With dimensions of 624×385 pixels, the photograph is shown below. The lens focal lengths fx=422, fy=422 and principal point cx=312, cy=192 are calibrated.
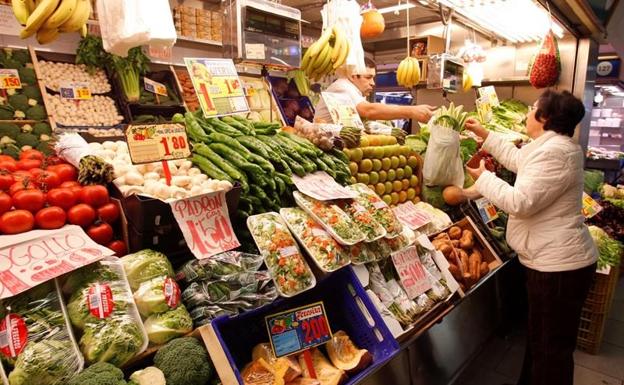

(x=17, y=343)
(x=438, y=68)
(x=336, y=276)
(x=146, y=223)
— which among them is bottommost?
(x=336, y=276)

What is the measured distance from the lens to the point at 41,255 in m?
1.50

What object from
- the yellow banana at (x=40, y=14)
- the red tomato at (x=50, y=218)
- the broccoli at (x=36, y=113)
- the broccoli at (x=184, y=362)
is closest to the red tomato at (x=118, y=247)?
the red tomato at (x=50, y=218)

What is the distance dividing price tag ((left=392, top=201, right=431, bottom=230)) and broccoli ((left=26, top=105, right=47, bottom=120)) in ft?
13.3

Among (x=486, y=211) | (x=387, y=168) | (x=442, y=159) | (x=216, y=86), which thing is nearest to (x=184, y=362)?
(x=216, y=86)

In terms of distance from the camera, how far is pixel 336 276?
2.18m

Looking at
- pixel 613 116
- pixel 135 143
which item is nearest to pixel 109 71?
pixel 135 143

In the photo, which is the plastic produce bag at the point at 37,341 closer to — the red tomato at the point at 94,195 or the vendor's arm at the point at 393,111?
the red tomato at the point at 94,195

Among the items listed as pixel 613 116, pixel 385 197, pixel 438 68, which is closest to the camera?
pixel 385 197

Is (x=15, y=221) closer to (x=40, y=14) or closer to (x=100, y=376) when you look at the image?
(x=100, y=376)

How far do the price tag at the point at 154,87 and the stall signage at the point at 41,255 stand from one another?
13.0 feet

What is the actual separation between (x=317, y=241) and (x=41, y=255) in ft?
3.79

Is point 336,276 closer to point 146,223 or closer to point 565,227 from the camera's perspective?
point 146,223

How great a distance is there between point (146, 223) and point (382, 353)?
118 centimetres

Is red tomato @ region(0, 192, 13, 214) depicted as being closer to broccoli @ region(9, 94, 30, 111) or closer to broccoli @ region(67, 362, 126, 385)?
broccoli @ region(67, 362, 126, 385)
